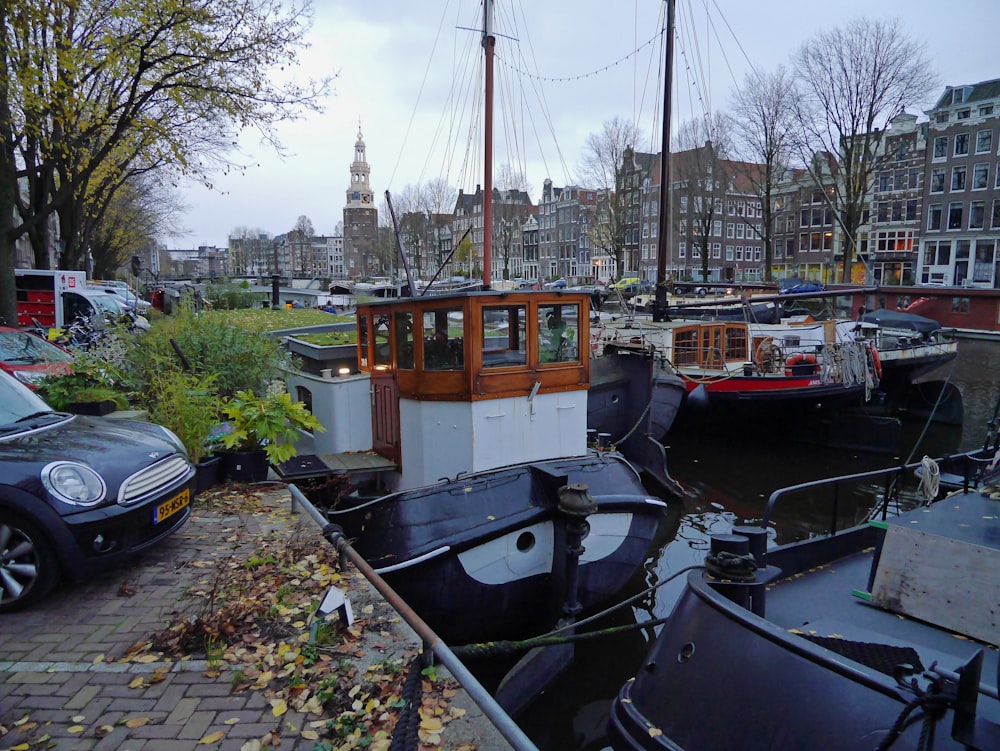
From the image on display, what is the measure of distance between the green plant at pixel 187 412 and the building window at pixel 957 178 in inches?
2036

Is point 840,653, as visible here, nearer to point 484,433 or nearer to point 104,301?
point 484,433

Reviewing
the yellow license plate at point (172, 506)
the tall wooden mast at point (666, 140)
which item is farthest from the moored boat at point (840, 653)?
the tall wooden mast at point (666, 140)

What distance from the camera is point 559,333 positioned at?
7.90 meters

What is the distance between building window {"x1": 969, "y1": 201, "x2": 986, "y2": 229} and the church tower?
258ft

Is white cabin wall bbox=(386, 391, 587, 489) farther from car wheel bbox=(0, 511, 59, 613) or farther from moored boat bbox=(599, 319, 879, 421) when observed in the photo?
moored boat bbox=(599, 319, 879, 421)

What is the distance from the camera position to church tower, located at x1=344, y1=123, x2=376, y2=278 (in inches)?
4139

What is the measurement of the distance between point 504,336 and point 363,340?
2558 mm

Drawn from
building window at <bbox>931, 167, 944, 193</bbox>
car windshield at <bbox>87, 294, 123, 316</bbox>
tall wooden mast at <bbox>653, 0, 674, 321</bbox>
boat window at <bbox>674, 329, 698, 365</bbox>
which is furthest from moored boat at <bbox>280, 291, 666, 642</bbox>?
building window at <bbox>931, 167, 944, 193</bbox>

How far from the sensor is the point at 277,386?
9.48 metres

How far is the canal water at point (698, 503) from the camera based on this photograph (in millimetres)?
6680

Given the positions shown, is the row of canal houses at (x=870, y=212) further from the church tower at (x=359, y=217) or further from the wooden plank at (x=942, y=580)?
the church tower at (x=359, y=217)

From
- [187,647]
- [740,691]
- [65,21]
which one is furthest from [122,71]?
[740,691]

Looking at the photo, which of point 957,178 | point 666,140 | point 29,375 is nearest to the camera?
point 29,375

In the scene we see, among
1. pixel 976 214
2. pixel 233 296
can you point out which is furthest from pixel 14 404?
pixel 976 214
